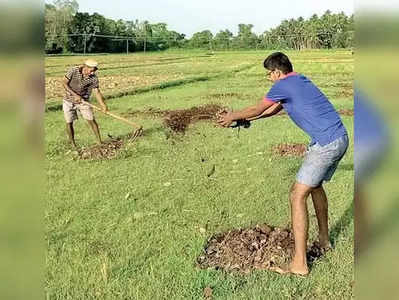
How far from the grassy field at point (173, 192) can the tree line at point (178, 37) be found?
20 cm

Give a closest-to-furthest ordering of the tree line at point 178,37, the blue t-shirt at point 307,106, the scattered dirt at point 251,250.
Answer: the blue t-shirt at point 307,106
the scattered dirt at point 251,250
the tree line at point 178,37

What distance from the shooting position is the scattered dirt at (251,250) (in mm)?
3182

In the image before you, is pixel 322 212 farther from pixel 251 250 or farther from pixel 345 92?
pixel 345 92

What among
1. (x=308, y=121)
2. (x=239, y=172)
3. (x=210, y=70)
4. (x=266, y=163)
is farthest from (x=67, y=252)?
(x=210, y=70)

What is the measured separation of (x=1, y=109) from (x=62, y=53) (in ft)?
13.1

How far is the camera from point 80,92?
5.05 metres

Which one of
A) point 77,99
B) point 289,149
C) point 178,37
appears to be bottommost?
point 289,149

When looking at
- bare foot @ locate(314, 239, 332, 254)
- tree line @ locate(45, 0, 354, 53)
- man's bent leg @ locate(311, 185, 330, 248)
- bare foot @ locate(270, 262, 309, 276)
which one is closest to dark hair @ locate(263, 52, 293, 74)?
man's bent leg @ locate(311, 185, 330, 248)

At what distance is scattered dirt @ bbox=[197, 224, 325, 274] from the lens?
3182mm

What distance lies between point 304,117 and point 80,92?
2758 mm

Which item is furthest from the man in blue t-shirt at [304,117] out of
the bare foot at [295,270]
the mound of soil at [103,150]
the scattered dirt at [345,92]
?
the scattered dirt at [345,92]

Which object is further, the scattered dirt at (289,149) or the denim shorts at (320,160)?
the scattered dirt at (289,149)

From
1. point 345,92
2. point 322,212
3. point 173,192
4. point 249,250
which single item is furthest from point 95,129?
point 345,92

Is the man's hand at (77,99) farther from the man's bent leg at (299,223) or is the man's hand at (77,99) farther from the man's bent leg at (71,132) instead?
the man's bent leg at (299,223)
